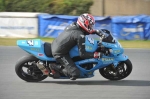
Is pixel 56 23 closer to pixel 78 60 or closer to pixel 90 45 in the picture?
pixel 78 60

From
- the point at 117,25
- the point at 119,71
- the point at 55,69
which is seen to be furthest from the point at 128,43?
the point at 55,69

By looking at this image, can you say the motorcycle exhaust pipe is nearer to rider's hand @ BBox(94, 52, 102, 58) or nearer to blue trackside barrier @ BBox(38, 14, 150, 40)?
rider's hand @ BBox(94, 52, 102, 58)

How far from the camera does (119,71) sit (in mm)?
8594

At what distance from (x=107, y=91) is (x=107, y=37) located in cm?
111

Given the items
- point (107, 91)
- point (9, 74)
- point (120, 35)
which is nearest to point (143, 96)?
point (107, 91)

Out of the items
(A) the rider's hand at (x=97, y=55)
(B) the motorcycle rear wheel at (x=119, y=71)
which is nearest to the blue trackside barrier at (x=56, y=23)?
(B) the motorcycle rear wheel at (x=119, y=71)

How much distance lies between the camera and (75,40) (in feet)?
26.9

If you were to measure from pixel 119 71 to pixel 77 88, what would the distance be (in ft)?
3.45

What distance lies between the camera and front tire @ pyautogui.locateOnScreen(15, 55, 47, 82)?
27.5ft

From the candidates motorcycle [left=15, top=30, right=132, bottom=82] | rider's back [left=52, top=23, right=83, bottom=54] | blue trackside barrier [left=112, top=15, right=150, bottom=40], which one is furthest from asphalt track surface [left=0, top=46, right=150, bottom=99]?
blue trackside barrier [left=112, top=15, right=150, bottom=40]

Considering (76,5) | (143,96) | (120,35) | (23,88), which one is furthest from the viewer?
(76,5)

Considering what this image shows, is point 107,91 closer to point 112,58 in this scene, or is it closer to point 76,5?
point 112,58

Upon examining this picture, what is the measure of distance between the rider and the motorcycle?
11cm

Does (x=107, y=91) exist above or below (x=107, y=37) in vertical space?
below
